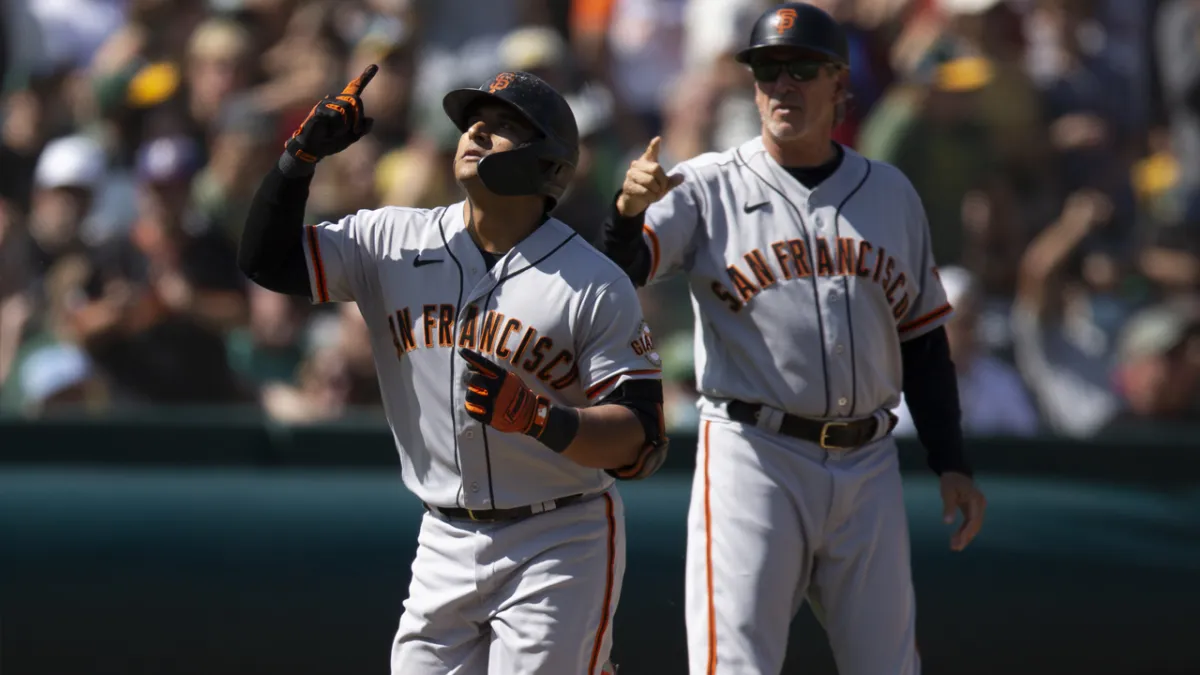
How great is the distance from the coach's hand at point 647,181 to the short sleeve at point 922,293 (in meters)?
0.75

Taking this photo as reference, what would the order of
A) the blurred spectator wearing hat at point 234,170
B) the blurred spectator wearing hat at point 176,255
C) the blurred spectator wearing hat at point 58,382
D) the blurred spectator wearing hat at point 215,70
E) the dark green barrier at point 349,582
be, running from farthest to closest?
the blurred spectator wearing hat at point 215,70 < the blurred spectator wearing hat at point 234,170 < the blurred spectator wearing hat at point 176,255 < the blurred spectator wearing hat at point 58,382 < the dark green barrier at point 349,582

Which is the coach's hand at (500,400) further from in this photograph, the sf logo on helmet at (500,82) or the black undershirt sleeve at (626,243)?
the black undershirt sleeve at (626,243)

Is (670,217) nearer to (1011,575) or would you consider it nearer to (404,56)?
(1011,575)

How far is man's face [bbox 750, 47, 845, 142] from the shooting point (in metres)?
3.82

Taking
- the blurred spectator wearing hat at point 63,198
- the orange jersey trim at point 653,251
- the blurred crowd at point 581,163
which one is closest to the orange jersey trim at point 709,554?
the orange jersey trim at point 653,251

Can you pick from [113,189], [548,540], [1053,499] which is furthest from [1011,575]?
[113,189]

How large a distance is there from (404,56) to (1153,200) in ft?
11.8

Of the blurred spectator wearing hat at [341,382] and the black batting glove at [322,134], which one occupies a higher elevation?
the black batting glove at [322,134]

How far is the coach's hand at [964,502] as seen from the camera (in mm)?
A: 4000

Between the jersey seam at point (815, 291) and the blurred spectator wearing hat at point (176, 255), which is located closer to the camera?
the jersey seam at point (815, 291)

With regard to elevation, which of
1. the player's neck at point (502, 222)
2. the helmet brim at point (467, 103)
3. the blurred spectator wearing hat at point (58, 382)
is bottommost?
the blurred spectator wearing hat at point (58, 382)

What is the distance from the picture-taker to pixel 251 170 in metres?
7.10

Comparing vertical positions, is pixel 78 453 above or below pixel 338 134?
below

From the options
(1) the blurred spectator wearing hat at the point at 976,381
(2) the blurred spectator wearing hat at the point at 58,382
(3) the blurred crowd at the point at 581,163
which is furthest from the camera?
(3) the blurred crowd at the point at 581,163
